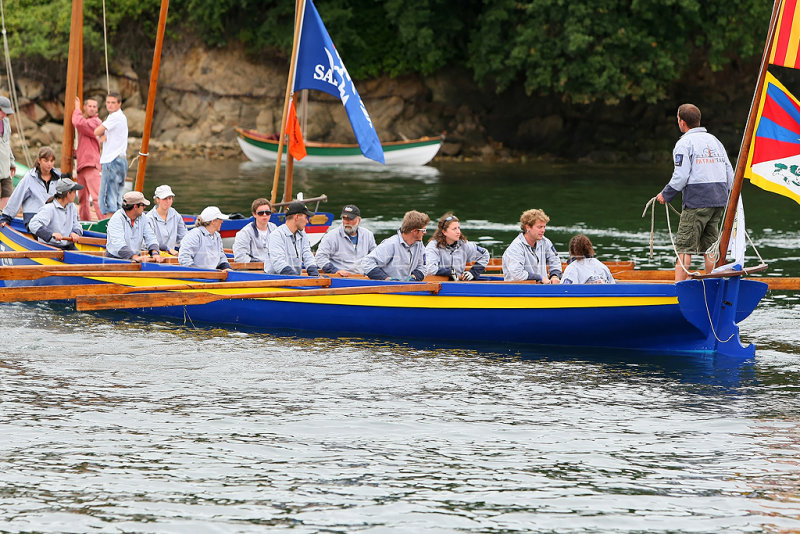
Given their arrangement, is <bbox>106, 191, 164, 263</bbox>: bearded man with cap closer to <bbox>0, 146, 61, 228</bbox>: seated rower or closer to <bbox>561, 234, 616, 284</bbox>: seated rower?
<bbox>0, 146, 61, 228</bbox>: seated rower

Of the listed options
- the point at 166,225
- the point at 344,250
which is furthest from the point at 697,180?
the point at 166,225

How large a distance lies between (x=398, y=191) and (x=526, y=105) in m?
14.5

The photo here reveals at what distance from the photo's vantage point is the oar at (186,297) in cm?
1220

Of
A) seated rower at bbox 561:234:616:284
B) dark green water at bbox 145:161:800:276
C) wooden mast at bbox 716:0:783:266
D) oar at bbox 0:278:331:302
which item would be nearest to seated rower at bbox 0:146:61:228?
oar at bbox 0:278:331:302

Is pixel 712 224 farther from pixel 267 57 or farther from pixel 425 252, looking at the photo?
pixel 267 57

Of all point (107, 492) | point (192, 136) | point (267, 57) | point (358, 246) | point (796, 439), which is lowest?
point (107, 492)

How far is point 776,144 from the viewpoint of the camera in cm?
1134

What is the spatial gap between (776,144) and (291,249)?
19.2 ft

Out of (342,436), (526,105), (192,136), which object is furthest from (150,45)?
(342,436)

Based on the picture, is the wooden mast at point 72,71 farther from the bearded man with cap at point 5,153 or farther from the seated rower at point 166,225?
the seated rower at point 166,225

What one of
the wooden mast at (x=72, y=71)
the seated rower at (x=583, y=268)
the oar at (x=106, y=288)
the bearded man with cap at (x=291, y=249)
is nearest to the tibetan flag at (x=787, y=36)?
the seated rower at (x=583, y=268)

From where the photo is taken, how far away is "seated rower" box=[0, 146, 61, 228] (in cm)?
1650

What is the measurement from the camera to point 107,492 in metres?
8.16

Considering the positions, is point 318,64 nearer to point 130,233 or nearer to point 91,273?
point 130,233
